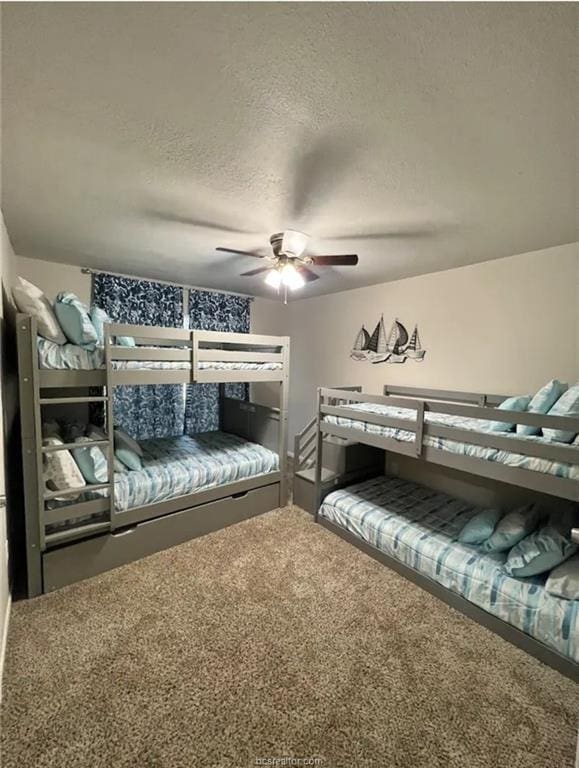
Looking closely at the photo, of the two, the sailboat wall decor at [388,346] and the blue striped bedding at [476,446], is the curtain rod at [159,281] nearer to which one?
the sailboat wall decor at [388,346]

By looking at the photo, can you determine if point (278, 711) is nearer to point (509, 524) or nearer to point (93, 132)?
point (509, 524)

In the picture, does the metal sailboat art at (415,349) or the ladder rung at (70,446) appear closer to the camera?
the ladder rung at (70,446)

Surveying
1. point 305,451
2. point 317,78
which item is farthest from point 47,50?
point 305,451

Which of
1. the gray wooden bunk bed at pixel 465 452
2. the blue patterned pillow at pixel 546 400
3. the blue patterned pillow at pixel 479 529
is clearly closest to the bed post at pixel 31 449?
the gray wooden bunk bed at pixel 465 452

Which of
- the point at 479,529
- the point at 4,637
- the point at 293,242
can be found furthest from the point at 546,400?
the point at 4,637

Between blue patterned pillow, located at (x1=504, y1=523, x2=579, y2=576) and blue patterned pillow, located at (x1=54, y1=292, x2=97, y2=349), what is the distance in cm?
303

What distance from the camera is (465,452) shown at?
6.81 feet

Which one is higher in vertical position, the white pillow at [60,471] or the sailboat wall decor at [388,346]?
the sailboat wall decor at [388,346]

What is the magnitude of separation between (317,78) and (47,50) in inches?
32.0

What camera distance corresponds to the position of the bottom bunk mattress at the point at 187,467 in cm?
Result: 249

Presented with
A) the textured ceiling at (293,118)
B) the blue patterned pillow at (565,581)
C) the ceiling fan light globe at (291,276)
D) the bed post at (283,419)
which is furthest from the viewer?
the bed post at (283,419)

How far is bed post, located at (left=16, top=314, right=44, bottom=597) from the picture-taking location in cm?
195

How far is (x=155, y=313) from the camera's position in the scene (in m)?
3.85

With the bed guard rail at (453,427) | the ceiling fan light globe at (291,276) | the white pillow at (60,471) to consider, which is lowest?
the white pillow at (60,471)
